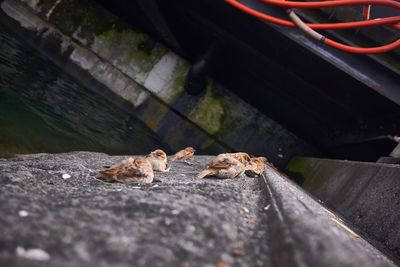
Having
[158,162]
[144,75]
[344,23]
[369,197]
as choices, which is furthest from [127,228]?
[144,75]

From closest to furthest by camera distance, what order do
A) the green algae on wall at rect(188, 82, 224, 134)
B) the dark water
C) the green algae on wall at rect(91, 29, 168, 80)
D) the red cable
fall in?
1. the red cable
2. the dark water
3. the green algae on wall at rect(188, 82, 224, 134)
4. the green algae on wall at rect(91, 29, 168, 80)

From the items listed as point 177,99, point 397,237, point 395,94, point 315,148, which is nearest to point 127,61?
point 177,99

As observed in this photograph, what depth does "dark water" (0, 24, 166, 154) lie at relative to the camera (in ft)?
19.6

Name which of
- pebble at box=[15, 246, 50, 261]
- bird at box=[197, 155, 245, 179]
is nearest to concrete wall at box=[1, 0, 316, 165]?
bird at box=[197, 155, 245, 179]

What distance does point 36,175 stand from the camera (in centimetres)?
217

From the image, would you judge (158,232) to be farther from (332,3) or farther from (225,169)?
(332,3)

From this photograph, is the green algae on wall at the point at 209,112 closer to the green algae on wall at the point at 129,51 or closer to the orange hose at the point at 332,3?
the green algae on wall at the point at 129,51

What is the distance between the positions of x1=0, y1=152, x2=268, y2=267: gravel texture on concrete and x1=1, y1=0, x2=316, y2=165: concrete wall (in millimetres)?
8443

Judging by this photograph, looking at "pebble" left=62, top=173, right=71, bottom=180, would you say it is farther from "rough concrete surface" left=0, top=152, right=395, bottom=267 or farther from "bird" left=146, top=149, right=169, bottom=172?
"bird" left=146, top=149, right=169, bottom=172

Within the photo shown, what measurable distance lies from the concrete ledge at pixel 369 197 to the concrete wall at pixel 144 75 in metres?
4.79

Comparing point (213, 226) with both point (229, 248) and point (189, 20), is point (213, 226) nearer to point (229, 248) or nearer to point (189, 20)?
point (229, 248)

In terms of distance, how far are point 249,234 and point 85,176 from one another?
1.52 metres

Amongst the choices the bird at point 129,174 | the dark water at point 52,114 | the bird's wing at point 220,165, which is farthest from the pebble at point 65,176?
the dark water at point 52,114

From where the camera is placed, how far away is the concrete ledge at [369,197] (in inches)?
109
